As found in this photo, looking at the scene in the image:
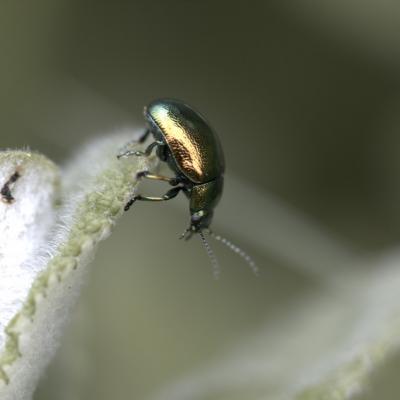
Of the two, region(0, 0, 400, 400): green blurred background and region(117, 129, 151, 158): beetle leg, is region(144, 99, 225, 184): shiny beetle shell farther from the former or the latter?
region(0, 0, 400, 400): green blurred background

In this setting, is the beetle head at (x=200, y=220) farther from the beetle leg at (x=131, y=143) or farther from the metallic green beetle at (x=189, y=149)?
the beetle leg at (x=131, y=143)

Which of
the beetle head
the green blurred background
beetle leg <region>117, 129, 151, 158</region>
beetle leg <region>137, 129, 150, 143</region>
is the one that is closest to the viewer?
beetle leg <region>117, 129, 151, 158</region>

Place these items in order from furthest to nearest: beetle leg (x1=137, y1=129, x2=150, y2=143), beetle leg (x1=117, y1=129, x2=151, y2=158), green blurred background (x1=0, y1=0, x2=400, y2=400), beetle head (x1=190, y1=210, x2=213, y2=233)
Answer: green blurred background (x1=0, y1=0, x2=400, y2=400), beetle head (x1=190, y1=210, x2=213, y2=233), beetle leg (x1=137, y1=129, x2=150, y2=143), beetle leg (x1=117, y1=129, x2=151, y2=158)

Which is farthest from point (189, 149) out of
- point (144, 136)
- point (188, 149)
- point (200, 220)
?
point (200, 220)

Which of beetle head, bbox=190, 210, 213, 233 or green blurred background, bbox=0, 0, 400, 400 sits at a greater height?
green blurred background, bbox=0, 0, 400, 400

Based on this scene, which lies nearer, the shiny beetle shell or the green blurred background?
the shiny beetle shell

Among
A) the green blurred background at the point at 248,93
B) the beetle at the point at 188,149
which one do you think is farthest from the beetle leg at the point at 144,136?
the green blurred background at the point at 248,93

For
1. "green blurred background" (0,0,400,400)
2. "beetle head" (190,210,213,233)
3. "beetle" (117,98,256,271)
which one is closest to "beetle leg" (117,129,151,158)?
"beetle" (117,98,256,271)

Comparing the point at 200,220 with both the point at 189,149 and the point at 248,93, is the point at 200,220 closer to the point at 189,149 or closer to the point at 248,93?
the point at 189,149

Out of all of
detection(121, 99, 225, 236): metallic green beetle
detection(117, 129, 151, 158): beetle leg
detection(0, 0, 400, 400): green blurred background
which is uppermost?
detection(0, 0, 400, 400): green blurred background
